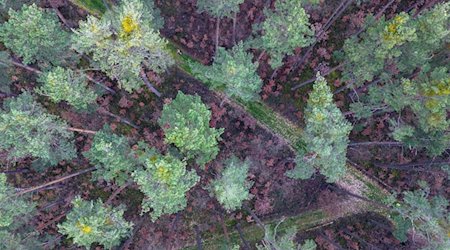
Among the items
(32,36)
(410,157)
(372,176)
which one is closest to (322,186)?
(372,176)

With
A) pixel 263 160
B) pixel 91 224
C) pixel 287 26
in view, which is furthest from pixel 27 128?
pixel 263 160

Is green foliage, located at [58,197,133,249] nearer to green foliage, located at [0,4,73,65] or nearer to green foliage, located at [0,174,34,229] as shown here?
green foliage, located at [0,174,34,229]

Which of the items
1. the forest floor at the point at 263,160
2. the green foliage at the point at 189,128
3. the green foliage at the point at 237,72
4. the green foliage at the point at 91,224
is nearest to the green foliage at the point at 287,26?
the green foliage at the point at 237,72

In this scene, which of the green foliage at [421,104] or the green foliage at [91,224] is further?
the green foliage at [421,104]

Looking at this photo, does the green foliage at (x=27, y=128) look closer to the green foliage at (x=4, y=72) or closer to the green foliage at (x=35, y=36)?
the green foliage at (x=35, y=36)

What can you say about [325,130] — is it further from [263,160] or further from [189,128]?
[263,160]

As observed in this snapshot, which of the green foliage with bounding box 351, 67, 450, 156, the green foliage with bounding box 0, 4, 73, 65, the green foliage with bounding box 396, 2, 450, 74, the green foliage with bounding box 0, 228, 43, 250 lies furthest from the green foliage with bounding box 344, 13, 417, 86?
the green foliage with bounding box 0, 228, 43, 250

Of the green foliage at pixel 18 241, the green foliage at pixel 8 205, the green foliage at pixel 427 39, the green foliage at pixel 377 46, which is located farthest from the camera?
the green foliage at pixel 18 241
